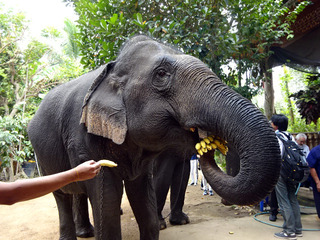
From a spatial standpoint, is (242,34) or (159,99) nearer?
(159,99)

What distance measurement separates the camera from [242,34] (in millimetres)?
5656

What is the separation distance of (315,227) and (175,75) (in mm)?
4054

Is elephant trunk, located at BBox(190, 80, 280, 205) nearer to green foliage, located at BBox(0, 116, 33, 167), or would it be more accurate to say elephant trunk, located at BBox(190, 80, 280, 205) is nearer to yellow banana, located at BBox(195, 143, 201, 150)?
yellow banana, located at BBox(195, 143, 201, 150)

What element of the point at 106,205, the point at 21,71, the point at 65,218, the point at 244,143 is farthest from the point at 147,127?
the point at 21,71

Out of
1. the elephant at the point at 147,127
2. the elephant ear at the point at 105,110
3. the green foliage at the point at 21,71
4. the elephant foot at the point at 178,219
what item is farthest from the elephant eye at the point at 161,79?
the green foliage at the point at 21,71

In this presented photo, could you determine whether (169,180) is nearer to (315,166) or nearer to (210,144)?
(315,166)

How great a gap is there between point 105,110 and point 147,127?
439 millimetres

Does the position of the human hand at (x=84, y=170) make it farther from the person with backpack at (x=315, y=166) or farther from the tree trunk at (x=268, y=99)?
the tree trunk at (x=268, y=99)

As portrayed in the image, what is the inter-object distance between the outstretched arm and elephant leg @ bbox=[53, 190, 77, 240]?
102 inches

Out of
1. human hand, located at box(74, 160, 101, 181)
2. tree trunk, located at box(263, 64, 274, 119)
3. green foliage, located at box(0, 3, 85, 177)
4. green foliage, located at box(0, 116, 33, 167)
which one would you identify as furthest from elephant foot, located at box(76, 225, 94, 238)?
green foliage, located at box(0, 3, 85, 177)

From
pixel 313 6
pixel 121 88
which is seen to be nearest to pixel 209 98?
pixel 121 88

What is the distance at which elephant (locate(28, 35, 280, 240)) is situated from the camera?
6.64 ft

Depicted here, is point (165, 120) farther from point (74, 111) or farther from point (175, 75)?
point (74, 111)

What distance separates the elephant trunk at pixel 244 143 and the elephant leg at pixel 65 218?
2.32 meters
